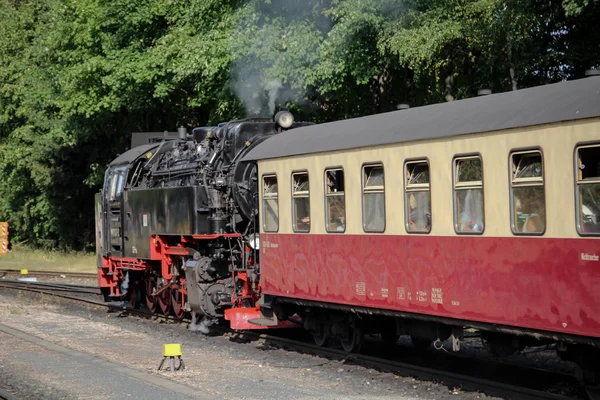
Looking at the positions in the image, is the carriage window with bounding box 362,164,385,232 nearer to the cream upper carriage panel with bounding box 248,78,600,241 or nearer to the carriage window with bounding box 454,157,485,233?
the cream upper carriage panel with bounding box 248,78,600,241

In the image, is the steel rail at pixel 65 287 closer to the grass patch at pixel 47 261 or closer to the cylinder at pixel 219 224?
the grass patch at pixel 47 261

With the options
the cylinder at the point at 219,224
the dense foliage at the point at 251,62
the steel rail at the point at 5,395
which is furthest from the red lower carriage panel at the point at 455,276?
the dense foliage at the point at 251,62

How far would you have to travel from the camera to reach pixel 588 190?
8672 millimetres

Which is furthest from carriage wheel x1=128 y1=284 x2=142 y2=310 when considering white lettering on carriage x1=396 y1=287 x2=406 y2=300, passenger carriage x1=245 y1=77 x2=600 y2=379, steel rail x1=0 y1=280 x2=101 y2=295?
white lettering on carriage x1=396 y1=287 x2=406 y2=300

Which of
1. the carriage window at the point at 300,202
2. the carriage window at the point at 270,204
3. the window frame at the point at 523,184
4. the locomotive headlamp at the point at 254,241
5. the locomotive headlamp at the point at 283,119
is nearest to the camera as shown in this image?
the window frame at the point at 523,184

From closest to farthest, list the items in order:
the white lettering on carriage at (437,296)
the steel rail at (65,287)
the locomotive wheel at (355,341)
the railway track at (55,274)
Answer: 1. the white lettering on carriage at (437,296)
2. the locomotive wheel at (355,341)
3. the steel rail at (65,287)
4. the railway track at (55,274)

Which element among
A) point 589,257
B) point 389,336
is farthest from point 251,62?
point 589,257

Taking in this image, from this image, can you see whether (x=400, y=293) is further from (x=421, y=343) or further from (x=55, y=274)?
(x=55, y=274)

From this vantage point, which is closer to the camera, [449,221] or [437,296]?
[449,221]

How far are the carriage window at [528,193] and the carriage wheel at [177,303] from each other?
10076mm

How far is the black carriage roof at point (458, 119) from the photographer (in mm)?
8977

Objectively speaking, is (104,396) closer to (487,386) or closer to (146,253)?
(487,386)

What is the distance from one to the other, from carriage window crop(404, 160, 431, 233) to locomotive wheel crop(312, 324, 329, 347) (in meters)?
3.51

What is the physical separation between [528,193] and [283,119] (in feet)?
24.6
